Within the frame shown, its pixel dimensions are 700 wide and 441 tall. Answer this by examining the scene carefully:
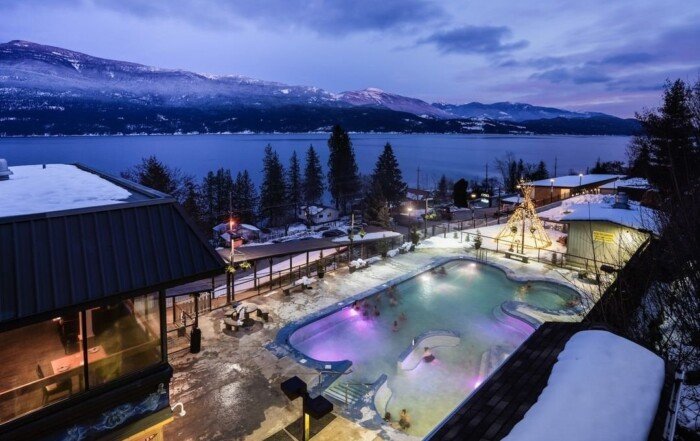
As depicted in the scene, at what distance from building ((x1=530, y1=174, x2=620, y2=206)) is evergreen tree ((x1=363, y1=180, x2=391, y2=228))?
57.4 feet

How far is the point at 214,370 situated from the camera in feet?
35.4

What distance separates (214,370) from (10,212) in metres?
7.11

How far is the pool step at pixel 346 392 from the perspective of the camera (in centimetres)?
980

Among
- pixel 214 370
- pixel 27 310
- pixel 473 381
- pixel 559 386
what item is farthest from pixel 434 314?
pixel 27 310

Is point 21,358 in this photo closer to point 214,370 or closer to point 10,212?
point 10,212

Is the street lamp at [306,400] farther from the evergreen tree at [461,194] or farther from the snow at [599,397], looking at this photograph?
the evergreen tree at [461,194]

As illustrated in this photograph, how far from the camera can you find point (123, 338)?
20.6ft

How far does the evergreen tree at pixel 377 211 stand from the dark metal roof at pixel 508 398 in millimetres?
40552

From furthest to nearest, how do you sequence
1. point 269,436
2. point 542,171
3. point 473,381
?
point 542,171 < point 473,381 < point 269,436

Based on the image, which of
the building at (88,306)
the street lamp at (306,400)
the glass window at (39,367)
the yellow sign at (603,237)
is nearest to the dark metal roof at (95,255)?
the building at (88,306)

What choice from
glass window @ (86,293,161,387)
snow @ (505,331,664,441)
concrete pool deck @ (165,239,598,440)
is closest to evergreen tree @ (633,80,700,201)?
concrete pool deck @ (165,239,598,440)

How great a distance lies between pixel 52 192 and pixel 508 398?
8.79m

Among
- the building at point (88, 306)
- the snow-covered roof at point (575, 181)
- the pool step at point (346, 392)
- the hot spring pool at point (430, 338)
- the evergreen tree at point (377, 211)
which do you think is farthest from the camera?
the evergreen tree at point (377, 211)

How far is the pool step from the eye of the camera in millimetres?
9797
